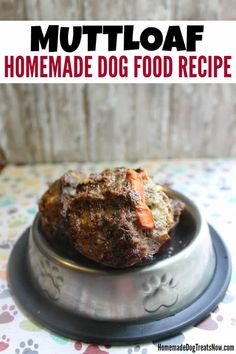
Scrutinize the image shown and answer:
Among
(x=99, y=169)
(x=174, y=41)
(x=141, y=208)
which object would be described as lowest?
(x=99, y=169)

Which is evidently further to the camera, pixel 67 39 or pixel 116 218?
pixel 67 39

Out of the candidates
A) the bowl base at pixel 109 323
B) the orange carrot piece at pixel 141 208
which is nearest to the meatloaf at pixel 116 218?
the orange carrot piece at pixel 141 208

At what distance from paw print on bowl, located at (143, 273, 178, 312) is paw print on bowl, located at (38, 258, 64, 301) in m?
0.15

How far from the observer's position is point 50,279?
32.7 inches

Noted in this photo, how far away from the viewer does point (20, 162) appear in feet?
A: 4.57

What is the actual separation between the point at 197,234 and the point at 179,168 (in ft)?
1.63

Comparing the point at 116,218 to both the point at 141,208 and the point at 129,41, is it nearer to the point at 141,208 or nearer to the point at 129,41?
the point at 141,208

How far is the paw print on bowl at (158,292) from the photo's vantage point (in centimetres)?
77

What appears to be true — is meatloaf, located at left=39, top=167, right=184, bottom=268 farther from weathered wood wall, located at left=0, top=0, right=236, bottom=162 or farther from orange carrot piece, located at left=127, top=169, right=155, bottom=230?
weathered wood wall, located at left=0, top=0, right=236, bottom=162

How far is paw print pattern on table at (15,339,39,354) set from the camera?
0.76 meters

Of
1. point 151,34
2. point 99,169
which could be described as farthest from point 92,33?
point 99,169

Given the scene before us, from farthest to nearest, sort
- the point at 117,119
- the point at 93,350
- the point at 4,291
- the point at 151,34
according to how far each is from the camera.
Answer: the point at 117,119, the point at 151,34, the point at 4,291, the point at 93,350

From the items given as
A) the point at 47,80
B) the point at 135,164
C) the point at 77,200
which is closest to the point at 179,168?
the point at 135,164

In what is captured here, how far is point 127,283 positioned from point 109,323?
0.08 m
